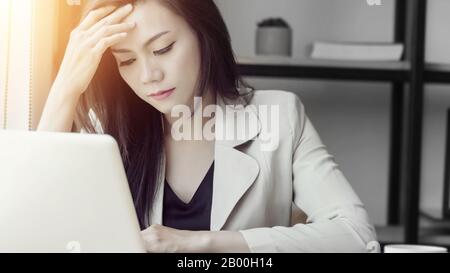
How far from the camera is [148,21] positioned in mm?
1127

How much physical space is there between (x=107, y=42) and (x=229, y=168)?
0.92ft

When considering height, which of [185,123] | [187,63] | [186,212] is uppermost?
[187,63]

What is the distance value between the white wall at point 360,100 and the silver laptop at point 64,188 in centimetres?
123

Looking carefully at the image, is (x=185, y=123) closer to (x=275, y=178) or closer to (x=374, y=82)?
(x=275, y=178)

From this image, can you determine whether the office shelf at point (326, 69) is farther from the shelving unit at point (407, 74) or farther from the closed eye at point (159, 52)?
the closed eye at point (159, 52)

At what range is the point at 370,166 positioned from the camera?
6.21ft

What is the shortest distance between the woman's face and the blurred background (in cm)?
50

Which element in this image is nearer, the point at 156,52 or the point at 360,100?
the point at 156,52

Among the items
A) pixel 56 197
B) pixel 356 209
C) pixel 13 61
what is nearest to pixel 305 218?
pixel 356 209

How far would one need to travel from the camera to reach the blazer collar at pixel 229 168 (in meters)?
1.13

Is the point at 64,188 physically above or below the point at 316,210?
above

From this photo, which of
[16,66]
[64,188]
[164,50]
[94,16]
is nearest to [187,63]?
[164,50]

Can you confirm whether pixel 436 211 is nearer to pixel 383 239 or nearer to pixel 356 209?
pixel 383 239

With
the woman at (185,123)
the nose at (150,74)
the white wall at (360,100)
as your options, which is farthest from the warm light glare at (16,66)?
the white wall at (360,100)
